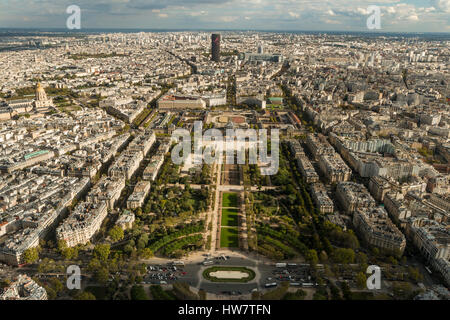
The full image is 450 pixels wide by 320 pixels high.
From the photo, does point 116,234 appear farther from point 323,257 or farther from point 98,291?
point 323,257

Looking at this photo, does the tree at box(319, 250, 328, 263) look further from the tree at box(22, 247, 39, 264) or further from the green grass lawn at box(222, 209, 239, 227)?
the tree at box(22, 247, 39, 264)

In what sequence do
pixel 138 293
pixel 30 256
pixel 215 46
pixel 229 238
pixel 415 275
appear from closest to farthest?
pixel 138 293 → pixel 415 275 → pixel 30 256 → pixel 229 238 → pixel 215 46

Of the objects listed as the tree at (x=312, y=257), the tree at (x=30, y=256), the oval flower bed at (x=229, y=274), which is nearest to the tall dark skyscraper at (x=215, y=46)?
the tree at (x=312, y=257)

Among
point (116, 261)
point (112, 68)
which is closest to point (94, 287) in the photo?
point (116, 261)

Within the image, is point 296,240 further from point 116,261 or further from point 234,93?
point 234,93

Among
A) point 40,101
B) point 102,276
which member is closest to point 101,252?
point 102,276

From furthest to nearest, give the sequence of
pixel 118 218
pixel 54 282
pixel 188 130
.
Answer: pixel 188 130
pixel 118 218
pixel 54 282

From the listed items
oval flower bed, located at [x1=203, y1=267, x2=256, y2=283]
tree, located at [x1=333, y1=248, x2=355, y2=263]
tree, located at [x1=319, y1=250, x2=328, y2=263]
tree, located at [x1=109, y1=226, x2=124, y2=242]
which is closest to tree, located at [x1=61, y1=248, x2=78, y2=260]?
tree, located at [x1=109, y1=226, x2=124, y2=242]
